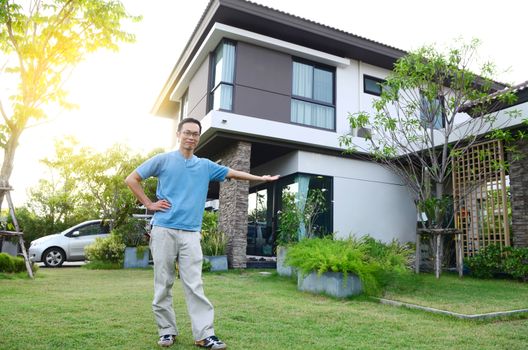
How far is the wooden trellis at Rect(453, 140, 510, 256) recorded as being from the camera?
28.7 feet

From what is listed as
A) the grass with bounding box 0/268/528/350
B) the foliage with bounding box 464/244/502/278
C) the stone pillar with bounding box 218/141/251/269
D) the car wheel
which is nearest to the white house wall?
the stone pillar with bounding box 218/141/251/269

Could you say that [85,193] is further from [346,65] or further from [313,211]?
[346,65]

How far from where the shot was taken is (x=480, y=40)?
8.47 meters

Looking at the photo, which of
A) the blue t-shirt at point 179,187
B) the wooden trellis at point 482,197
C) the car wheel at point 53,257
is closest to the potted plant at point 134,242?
the car wheel at point 53,257

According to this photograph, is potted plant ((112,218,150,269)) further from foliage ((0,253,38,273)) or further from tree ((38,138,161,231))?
foliage ((0,253,38,273))

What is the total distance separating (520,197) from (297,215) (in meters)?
4.73

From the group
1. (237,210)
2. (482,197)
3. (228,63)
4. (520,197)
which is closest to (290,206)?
(237,210)

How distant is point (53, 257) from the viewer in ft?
35.9

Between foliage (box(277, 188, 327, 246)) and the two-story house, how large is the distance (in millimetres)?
211

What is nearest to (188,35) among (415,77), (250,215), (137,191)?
(250,215)

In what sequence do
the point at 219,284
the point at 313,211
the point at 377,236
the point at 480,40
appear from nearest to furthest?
1. the point at 219,284
2. the point at 480,40
3. the point at 313,211
4. the point at 377,236

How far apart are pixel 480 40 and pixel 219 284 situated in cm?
731

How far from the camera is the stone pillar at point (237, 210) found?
943cm

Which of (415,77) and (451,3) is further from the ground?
(451,3)
